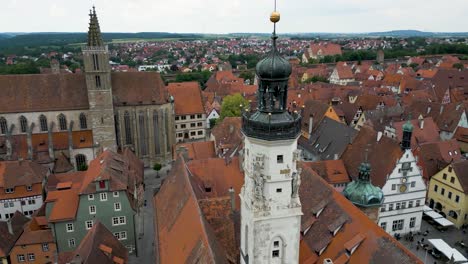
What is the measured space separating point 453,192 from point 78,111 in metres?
53.7

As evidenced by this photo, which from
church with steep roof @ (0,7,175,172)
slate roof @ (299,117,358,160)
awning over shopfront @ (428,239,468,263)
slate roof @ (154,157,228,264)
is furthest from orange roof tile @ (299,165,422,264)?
church with steep roof @ (0,7,175,172)

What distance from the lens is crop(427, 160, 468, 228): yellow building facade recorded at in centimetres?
4422

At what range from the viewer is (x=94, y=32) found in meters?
57.0

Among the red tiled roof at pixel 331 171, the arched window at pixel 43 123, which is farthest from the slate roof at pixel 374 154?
the arched window at pixel 43 123

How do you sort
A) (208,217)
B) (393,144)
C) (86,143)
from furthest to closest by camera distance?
(86,143), (393,144), (208,217)

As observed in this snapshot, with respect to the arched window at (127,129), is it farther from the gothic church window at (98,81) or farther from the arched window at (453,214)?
the arched window at (453,214)

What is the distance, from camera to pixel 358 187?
33.2 m

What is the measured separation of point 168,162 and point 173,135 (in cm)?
509

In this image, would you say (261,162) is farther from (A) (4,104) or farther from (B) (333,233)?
(A) (4,104)

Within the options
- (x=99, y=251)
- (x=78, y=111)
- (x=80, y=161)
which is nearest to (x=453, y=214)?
(x=99, y=251)

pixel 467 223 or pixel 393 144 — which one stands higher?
pixel 393 144

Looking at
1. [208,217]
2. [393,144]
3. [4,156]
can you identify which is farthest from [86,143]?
[393,144]

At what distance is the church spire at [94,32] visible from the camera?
5588 cm

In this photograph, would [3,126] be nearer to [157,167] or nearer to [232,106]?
[157,167]
